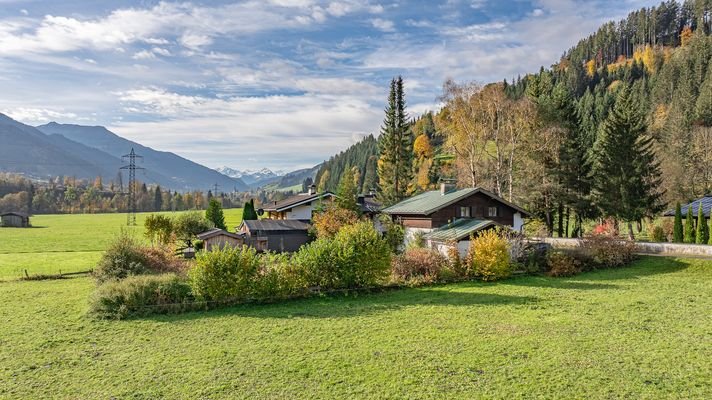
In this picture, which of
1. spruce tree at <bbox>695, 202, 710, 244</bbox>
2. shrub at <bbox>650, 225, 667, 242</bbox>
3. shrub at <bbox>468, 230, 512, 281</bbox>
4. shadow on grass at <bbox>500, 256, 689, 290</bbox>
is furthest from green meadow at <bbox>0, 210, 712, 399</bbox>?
shrub at <bbox>650, 225, 667, 242</bbox>

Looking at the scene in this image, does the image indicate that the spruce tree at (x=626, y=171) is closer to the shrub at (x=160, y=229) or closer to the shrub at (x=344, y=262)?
the shrub at (x=344, y=262)

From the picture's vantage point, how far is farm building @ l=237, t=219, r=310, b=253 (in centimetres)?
3988

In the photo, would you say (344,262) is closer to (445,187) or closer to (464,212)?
(464,212)

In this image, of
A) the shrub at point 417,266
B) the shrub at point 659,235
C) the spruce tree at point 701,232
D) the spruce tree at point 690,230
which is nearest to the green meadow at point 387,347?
the shrub at point 417,266

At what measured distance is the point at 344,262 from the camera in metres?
21.1

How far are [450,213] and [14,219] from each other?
8394cm

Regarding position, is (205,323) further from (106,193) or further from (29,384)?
(106,193)

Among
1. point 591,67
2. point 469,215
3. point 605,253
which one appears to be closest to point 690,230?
point 605,253

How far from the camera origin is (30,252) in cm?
4341

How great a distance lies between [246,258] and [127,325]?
544 cm

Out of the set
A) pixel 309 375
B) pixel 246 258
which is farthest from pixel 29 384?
pixel 246 258

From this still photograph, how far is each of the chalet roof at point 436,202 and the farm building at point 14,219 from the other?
250 feet

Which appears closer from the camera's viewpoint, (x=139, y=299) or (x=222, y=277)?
(x=139, y=299)

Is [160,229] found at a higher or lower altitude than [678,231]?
higher
